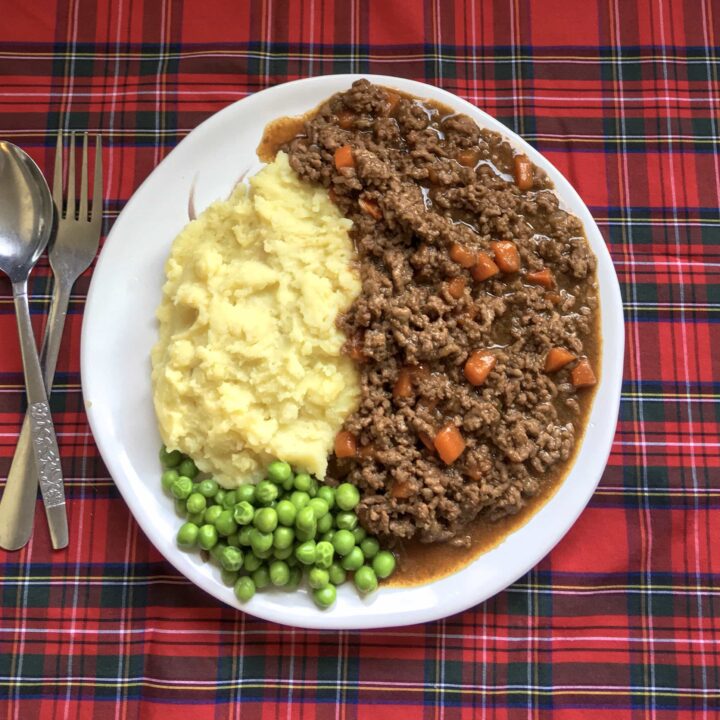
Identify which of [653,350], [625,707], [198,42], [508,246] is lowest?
[625,707]

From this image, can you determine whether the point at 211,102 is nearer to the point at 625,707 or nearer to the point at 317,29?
the point at 317,29

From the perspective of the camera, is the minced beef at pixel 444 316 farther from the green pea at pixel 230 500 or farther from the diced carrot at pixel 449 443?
the green pea at pixel 230 500

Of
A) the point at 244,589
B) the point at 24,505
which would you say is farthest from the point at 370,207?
the point at 24,505

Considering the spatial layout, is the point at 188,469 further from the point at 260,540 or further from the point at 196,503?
the point at 260,540

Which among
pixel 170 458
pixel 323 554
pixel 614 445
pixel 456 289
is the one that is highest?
pixel 456 289

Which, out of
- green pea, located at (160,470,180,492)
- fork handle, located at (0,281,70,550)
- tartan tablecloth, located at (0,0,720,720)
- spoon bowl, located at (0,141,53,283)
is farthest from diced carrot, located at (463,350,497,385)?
spoon bowl, located at (0,141,53,283)

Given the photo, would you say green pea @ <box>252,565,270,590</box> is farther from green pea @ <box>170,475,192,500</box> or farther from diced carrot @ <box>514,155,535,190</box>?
diced carrot @ <box>514,155,535,190</box>

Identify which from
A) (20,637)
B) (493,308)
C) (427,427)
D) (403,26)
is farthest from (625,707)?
(403,26)
